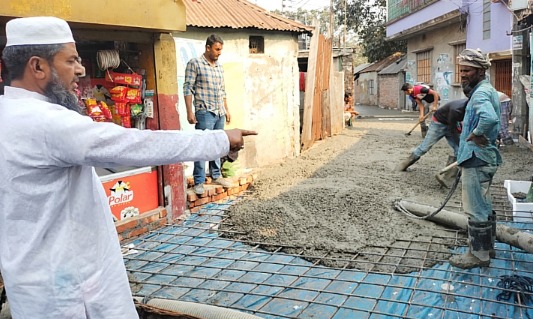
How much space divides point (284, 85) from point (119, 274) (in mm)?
7726

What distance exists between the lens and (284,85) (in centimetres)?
929

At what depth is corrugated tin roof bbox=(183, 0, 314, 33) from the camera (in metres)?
7.53

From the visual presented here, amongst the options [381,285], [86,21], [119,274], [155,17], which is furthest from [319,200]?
[119,274]

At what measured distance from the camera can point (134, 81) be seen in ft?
16.3

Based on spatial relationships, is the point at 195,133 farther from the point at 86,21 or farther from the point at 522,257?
the point at 522,257

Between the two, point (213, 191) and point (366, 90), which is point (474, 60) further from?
point (366, 90)

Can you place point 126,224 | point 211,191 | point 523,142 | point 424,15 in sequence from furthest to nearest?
1. point 424,15
2. point 523,142
3. point 211,191
4. point 126,224

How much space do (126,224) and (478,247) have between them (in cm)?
321

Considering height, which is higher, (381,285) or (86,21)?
(86,21)

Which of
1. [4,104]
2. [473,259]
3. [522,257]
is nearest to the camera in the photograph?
[4,104]

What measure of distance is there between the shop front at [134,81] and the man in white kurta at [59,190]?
107 inches

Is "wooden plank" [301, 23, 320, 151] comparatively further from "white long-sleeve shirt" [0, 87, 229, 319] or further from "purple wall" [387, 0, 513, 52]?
"white long-sleeve shirt" [0, 87, 229, 319]

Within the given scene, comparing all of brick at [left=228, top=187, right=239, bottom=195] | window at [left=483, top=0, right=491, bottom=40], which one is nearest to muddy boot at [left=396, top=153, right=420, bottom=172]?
brick at [left=228, top=187, right=239, bottom=195]

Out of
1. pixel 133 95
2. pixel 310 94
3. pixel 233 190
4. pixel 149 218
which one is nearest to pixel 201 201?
pixel 233 190
